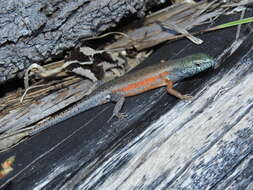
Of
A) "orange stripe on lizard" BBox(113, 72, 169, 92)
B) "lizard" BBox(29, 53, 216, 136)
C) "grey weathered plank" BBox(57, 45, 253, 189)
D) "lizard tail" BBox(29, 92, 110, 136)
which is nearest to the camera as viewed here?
"grey weathered plank" BBox(57, 45, 253, 189)

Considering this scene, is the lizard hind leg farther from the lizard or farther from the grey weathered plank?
the grey weathered plank

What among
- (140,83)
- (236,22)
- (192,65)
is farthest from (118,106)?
(236,22)

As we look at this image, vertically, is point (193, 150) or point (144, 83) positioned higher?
point (144, 83)

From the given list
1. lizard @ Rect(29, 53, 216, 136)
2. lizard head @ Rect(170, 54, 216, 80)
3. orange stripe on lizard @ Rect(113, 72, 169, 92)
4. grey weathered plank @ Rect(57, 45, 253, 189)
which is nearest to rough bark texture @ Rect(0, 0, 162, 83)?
lizard @ Rect(29, 53, 216, 136)

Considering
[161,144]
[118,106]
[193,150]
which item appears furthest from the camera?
[118,106]

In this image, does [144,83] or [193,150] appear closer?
[193,150]

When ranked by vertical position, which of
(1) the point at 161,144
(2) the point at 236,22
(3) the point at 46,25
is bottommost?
(1) the point at 161,144

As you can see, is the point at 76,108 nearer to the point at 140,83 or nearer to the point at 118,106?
the point at 118,106
